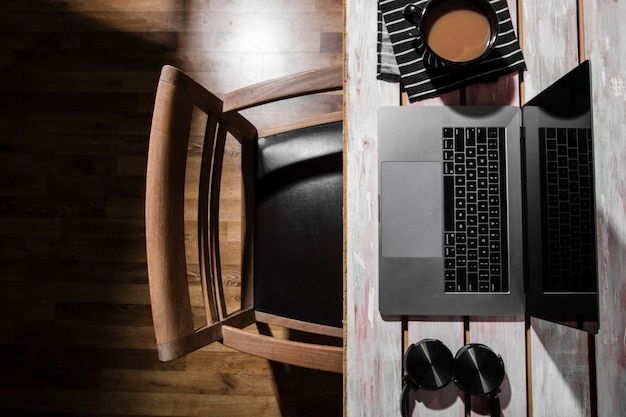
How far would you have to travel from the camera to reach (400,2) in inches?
37.5

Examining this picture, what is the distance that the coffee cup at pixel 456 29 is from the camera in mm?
844

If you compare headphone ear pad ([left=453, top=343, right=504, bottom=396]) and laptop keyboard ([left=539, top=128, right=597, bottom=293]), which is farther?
headphone ear pad ([left=453, top=343, right=504, bottom=396])

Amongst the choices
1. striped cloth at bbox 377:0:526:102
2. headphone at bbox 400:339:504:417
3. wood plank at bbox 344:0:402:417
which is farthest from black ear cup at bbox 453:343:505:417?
striped cloth at bbox 377:0:526:102

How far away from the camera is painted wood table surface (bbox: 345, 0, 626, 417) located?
0.90 m

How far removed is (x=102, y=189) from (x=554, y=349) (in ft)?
4.97

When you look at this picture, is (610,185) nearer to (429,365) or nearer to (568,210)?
(568,210)

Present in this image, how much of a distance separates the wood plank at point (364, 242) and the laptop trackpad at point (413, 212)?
3 cm

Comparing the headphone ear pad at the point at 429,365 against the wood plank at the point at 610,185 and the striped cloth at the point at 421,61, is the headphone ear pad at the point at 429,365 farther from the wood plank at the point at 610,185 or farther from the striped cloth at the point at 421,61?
→ the striped cloth at the point at 421,61

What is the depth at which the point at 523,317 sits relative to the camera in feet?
3.01

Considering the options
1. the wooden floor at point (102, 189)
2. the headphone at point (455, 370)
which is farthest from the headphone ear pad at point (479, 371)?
the wooden floor at point (102, 189)

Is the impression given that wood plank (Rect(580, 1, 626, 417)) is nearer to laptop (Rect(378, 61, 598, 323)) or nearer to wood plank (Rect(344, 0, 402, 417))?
laptop (Rect(378, 61, 598, 323))

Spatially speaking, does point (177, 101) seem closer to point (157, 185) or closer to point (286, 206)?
point (157, 185)

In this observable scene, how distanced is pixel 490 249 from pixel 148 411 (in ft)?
4.55

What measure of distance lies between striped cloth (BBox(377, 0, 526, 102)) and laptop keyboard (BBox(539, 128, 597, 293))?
0.18 m
